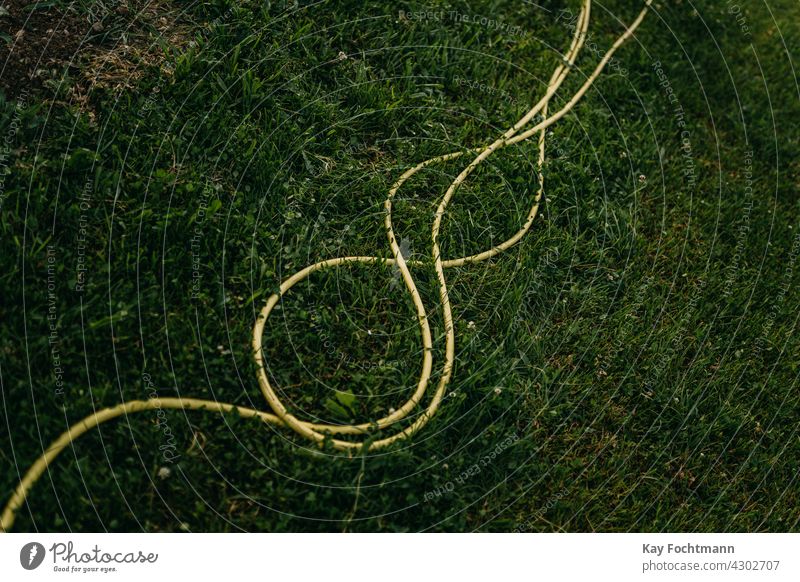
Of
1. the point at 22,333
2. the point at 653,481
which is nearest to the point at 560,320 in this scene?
the point at 653,481

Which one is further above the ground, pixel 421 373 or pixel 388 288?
pixel 388 288

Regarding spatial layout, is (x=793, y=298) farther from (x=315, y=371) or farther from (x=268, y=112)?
(x=268, y=112)

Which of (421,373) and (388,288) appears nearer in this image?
(421,373)
